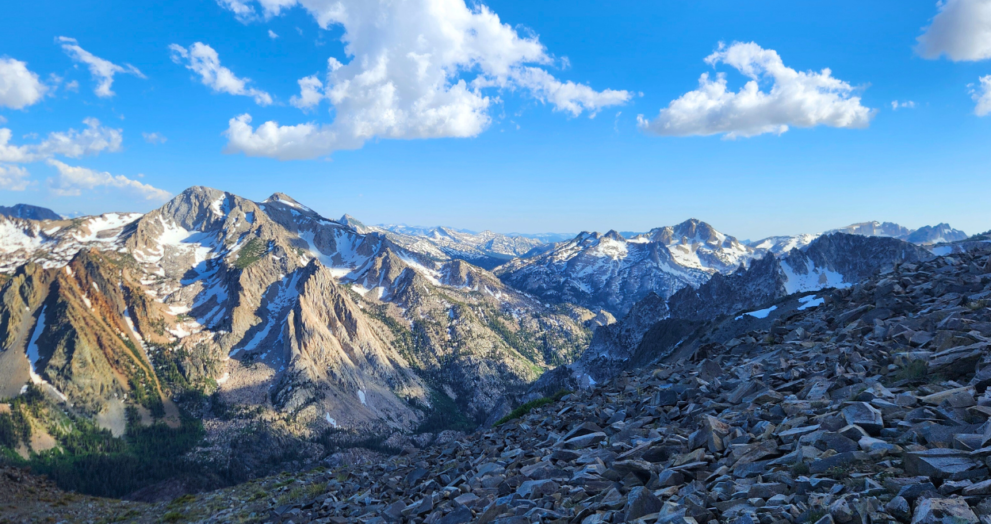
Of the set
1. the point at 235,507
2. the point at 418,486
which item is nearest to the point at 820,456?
the point at 418,486

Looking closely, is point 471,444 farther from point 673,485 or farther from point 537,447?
point 673,485

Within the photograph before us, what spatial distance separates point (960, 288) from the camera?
24422 mm

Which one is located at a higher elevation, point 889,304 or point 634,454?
point 889,304

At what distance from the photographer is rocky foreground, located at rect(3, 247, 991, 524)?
9055 mm

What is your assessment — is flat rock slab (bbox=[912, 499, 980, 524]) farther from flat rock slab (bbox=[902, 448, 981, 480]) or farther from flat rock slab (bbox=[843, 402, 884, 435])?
flat rock slab (bbox=[843, 402, 884, 435])

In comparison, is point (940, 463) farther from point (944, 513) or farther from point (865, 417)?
point (865, 417)

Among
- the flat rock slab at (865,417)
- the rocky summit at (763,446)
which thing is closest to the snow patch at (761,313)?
the rocky summit at (763,446)

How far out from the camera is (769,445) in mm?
12164

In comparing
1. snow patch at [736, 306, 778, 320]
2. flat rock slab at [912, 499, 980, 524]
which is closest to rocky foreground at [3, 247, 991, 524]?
flat rock slab at [912, 499, 980, 524]

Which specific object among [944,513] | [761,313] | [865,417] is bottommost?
[761,313]

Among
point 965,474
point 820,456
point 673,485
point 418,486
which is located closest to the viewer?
point 965,474

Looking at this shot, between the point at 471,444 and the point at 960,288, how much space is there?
2946cm

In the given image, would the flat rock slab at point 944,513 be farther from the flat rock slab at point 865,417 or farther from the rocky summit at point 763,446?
the flat rock slab at point 865,417

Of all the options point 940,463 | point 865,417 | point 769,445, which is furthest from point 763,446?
point 940,463
